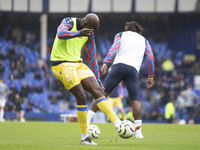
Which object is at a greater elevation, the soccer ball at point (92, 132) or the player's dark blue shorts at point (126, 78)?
the player's dark blue shorts at point (126, 78)

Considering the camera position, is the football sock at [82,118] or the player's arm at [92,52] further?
the player's arm at [92,52]

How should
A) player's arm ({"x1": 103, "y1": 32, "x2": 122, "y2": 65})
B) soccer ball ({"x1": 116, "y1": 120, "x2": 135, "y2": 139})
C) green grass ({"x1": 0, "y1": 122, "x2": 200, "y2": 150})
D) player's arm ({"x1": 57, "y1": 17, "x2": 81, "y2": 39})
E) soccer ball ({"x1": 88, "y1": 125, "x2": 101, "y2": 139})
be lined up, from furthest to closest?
player's arm ({"x1": 103, "y1": 32, "x2": 122, "y2": 65}) < soccer ball ({"x1": 88, "y1": 125, "x2": 101, "y2": 139}) < soccer ball ({"x1": 116, "y1": 120, "x2": 135, "y2": 139}) < player's arm ({"x1": 57, "y1": 17, "x2": 81, "y2": 39}) < green grass ({"x1": 0, "y1": 122, "x2": 200, "y2": 150})

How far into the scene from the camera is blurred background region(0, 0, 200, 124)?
26844 millimetres

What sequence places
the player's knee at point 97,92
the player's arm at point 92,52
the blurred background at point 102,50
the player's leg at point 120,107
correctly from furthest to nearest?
the blurred background at point 102,50, the player's leg at point 120,107, the player's arm at point 92,52, the player's knee at point 97,92

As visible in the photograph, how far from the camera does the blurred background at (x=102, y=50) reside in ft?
88.1

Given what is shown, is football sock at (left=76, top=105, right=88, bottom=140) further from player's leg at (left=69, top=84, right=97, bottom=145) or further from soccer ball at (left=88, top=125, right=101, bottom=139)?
soccer ball at (left=88, top=125, right=101, bottom=139)

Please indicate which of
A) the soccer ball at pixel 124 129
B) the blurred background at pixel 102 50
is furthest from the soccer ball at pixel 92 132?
the blurred background at pixel 102 50

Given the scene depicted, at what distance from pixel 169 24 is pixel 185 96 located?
1334 cm

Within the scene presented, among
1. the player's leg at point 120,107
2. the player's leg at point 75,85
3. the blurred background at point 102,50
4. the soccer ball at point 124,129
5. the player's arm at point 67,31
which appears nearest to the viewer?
the player's arm at point 67,31

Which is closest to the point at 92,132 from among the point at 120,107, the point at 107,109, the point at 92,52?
the point at 107,109

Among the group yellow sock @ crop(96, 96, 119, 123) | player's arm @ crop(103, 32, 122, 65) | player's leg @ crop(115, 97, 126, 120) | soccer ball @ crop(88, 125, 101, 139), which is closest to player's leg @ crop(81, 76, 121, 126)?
yellow sock @ crop(96, 96, 119, 123)

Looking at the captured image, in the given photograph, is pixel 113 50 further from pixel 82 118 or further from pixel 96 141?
pixel 82 118

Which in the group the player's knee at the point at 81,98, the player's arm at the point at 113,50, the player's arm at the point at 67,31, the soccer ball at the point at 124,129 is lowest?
the soccer ball at the point at 124,129

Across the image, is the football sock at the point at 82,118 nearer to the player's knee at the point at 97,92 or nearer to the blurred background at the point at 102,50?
the player's knee at the point at 97,92
